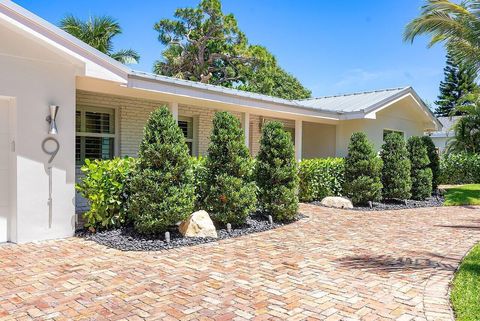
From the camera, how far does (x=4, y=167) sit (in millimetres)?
6375

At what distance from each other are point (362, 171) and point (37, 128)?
884 cm

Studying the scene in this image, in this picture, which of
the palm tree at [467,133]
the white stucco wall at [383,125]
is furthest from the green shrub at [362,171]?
the palm tree at [467,133]

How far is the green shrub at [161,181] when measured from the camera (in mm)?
6566

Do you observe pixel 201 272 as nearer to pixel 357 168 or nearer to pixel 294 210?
pixel 294 210

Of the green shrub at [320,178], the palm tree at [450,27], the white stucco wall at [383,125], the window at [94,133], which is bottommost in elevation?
the green shrub at [320,178]

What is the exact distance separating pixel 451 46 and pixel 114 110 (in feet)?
34.5

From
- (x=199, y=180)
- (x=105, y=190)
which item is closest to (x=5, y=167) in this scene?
(x=105, y=190)

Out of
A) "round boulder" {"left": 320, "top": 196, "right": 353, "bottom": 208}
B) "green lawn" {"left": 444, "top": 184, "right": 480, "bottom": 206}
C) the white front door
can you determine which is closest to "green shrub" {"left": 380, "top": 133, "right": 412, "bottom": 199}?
"round boulder" {"left": 320, "top": 196, "right": 353, "bottom": 208}

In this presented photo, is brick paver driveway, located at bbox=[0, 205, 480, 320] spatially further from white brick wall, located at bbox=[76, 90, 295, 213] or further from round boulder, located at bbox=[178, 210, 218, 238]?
white brick wall, located at bbox=[76, 90, 295, 213]

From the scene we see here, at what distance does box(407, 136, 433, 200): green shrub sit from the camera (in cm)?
1315

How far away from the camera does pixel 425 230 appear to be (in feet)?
26.8

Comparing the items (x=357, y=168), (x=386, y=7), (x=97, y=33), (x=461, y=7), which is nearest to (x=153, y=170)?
(x=357, y=168)

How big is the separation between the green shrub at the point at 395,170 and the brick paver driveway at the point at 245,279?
4.76 meters

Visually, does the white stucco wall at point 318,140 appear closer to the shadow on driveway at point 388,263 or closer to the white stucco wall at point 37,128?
the shadow on driveway at point 388,263
